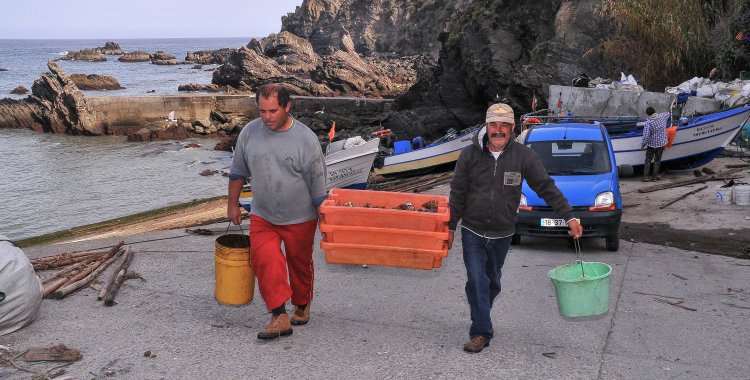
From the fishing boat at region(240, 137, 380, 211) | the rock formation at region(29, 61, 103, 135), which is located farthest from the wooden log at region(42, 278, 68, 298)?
the rock formation at region(29, 61, 103, 135)

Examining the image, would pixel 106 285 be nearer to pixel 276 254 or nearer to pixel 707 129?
pixel 276 254

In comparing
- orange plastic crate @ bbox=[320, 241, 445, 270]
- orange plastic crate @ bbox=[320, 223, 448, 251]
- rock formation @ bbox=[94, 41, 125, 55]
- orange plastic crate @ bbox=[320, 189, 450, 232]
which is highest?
rock formation @ bbox=[94, 41, 125, 55]

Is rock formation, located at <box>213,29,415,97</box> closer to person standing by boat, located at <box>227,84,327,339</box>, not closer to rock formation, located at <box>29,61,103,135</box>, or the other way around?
rock formation, located at <box>29,61,103,135</box>

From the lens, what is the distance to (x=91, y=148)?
39844 mm

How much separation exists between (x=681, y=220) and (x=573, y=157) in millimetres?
2541

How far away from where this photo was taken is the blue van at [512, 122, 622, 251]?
1003 centimetres

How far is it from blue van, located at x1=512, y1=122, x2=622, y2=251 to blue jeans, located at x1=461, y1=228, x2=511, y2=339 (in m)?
4.33

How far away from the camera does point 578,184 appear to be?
1039 centimetres

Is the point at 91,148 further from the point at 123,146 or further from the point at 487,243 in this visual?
the point at 487,243

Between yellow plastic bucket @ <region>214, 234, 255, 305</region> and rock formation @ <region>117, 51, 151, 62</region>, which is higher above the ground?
rock formation @ <region>117, 51, 151, 62</region>

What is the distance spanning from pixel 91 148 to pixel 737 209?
1351 inches

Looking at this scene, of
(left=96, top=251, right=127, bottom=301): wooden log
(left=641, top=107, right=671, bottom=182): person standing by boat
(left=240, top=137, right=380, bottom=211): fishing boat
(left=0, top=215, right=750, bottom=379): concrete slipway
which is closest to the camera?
(left=0, top=215, right=750, bottom=379): concrete slipway

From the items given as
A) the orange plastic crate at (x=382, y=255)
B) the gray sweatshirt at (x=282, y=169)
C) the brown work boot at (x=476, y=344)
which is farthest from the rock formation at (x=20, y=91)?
the brown work boot at (x=476, y=344)

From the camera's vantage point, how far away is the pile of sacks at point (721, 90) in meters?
17.6
